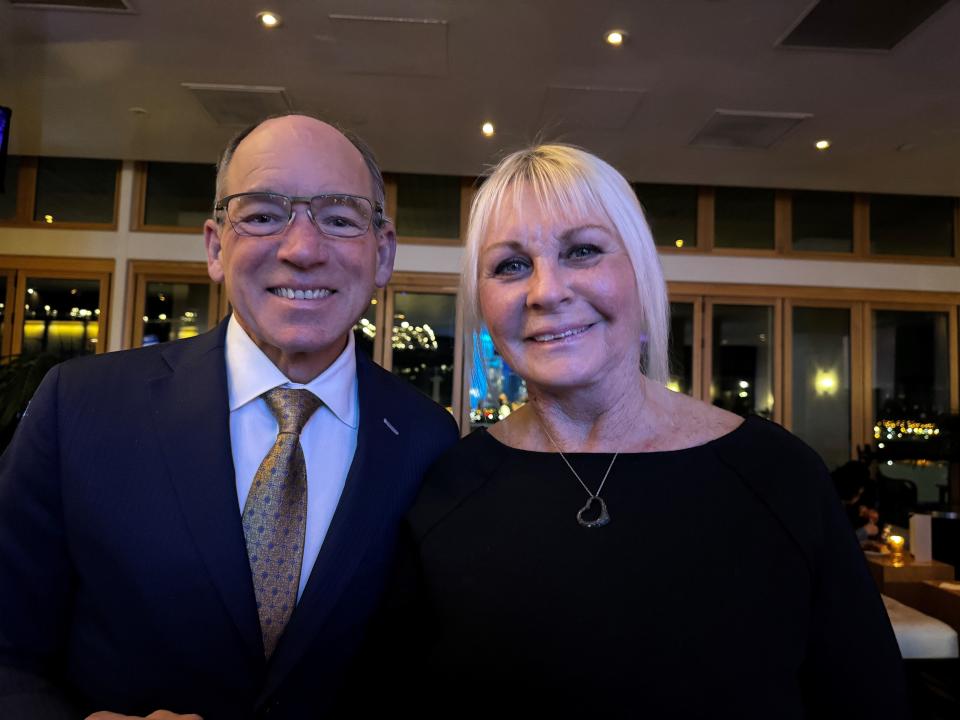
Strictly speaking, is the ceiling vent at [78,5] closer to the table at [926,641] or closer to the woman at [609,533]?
the woman at [609,533]

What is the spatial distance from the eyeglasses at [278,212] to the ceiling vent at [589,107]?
376cm

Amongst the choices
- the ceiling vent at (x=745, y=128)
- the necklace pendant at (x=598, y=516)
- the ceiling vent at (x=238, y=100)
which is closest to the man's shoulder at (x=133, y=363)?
the necklace pendant at (x=598, y=516)

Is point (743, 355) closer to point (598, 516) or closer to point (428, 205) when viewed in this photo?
point (428, 205)

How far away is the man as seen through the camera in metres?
1.20

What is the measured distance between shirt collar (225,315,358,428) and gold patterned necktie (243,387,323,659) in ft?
0.31

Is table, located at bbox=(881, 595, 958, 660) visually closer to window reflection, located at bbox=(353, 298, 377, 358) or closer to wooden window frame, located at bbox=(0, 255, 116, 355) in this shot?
window reflection, located at bbox=(353, 298, 377, 358)

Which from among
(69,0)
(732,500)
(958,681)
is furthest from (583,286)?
(69,0)

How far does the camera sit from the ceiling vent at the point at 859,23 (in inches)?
148

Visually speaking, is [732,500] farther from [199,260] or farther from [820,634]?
[199,260]

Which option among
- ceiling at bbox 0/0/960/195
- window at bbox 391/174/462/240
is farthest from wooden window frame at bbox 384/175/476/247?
ceiling at bbox 0/0/960/195

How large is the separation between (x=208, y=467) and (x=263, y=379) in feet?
0.77

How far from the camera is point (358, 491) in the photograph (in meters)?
1.37

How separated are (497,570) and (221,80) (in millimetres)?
4624

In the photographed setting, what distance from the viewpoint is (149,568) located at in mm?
1218
